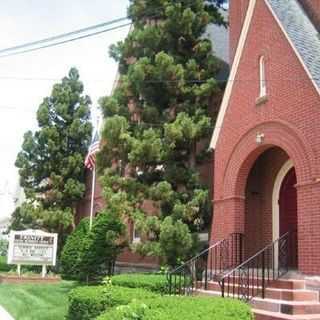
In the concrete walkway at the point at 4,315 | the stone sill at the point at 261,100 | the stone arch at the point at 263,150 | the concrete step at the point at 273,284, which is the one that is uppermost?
the stone sill at the point at 261,100

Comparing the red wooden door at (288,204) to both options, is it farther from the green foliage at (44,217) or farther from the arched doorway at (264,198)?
the green foliage at (44,217)

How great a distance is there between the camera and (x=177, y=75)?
53.1 feet

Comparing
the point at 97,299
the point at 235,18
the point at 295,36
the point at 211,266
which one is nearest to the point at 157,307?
the point at 97,299

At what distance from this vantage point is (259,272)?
12531 millimetres

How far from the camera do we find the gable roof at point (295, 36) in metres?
12.0

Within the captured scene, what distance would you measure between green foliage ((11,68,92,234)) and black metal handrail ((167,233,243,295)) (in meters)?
13.3

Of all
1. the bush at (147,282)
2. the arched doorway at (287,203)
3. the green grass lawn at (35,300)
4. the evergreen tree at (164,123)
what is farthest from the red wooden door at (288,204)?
the green grass lawn at (35,300)

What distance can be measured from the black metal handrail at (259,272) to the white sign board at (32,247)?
11.8 m

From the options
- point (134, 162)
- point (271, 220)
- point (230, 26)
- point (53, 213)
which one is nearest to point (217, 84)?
point (230, 26)

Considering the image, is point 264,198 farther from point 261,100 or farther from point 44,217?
point 44,217

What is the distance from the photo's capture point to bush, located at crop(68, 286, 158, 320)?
1040 centimetres

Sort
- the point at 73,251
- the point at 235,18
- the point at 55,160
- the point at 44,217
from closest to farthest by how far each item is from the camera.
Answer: the point at 235,18, the point at 73,251, the point at 44,217, the point at 55,160

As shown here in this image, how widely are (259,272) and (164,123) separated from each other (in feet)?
18.5

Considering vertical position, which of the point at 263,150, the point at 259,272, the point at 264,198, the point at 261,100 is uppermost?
the point at 261,100
